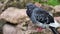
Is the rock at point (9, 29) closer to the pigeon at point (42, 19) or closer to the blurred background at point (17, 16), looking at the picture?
the blurred background at point (17, 16)

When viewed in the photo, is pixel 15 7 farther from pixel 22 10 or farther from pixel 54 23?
pixel 54 23

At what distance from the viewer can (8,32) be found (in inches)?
271

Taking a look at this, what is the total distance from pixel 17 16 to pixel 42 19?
3.75 feet

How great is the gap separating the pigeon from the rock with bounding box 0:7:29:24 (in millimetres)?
554

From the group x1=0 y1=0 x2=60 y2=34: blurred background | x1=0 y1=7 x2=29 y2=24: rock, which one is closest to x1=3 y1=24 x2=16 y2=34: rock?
x1=0 y1=0 x2=60 y2=34: blurred background

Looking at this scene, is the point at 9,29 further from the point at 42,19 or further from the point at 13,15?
the point at 42,19

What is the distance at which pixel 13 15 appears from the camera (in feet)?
24.6

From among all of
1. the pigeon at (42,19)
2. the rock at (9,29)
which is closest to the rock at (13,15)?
the rock at (9,29)

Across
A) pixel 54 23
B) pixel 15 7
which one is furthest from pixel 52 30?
pixel 15 7

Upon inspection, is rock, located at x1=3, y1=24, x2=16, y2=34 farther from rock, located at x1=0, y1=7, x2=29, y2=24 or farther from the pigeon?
the pigeon

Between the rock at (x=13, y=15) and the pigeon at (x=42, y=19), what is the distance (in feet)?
1.82

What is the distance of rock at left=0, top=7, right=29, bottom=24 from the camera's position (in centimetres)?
722

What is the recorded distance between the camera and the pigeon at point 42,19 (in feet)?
20.6

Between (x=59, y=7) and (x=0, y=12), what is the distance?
1834 mm
